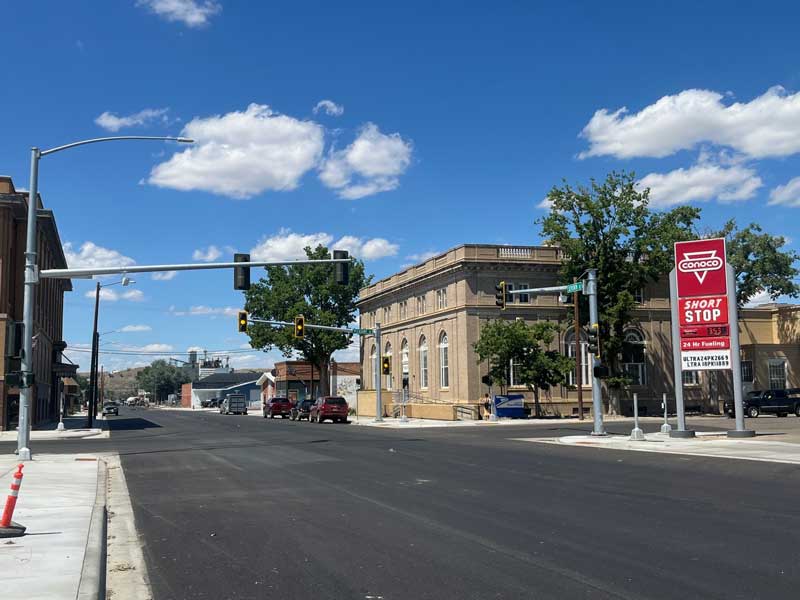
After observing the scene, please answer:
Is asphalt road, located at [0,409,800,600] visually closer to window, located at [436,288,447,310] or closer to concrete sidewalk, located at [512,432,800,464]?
concrete sidewalk, located at [512,432,800,464]

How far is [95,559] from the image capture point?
8.37 m

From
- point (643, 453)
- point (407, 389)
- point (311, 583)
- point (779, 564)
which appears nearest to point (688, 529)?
point (779, 564)

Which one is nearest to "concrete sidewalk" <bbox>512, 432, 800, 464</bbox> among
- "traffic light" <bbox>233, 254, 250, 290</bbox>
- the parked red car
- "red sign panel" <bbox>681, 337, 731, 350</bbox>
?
"red sign panel" <bbox>681, 337, 731, 350</bbox>

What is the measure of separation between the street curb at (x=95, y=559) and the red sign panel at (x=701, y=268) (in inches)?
926

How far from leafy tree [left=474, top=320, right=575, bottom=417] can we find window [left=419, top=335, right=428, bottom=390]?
34.6 feet

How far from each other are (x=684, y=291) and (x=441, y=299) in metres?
30.4

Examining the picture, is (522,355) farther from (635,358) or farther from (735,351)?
(735,351)

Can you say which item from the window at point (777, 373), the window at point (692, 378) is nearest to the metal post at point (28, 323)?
the window at point (692, 378)

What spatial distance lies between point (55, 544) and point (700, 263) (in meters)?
Answer: 26.0

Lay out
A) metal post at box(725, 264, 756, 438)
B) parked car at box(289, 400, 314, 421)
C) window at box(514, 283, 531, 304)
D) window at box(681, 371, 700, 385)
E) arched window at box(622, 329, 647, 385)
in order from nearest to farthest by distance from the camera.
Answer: metal post at box(725, 264, 756, 438), window at box(514, 283, 531, 304), parked car at box(289, 400, 314, 421), arched window at box(622, 329, 647, 385), window at box(681, 371, 700, 385)

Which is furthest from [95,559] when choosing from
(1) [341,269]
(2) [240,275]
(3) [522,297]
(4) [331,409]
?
(3) [522,297]

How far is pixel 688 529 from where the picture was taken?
34.4 feet

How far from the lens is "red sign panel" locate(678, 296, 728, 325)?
29.3 m

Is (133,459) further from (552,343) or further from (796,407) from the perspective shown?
(796,407)
